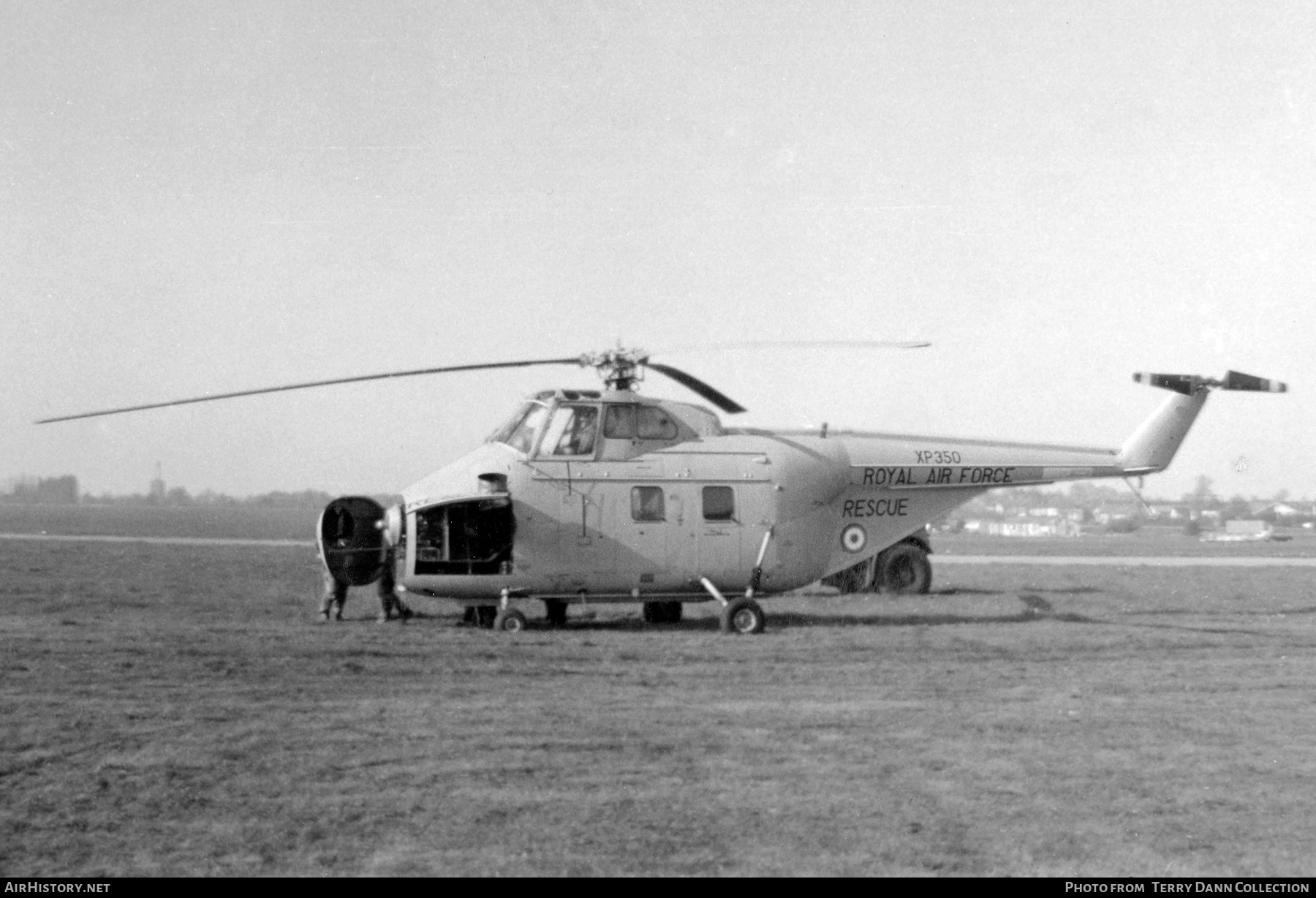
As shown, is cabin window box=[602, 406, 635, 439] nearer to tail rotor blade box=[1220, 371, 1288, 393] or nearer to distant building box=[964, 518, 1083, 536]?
tail rotor blade box=[1220, 371, 1288, 393]

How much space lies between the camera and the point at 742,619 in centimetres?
1677

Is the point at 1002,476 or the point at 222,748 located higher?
the point at 1002,476

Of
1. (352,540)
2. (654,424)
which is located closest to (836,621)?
(654,424)

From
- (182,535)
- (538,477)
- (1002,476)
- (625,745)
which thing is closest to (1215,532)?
(182,535)

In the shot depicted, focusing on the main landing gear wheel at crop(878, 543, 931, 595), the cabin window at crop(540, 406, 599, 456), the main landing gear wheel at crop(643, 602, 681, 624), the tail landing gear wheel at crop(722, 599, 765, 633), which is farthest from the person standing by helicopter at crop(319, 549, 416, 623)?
the main landing gear wheel at crop(878, 543, 931, 595)

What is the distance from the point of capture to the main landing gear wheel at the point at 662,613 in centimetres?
1858

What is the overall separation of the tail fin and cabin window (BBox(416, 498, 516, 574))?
10565mm

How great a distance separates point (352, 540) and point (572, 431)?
3.36 metres

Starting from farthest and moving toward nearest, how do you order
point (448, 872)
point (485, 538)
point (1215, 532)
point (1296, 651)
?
point (1215, 532)
point (485, 538)
point (1296, 651)
point (448, 872)

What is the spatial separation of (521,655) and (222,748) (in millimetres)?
5585

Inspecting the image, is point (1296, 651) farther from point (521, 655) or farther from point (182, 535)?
point (182, 535)

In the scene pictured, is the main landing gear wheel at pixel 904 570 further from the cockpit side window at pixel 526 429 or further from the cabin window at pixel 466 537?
the cabin window at pixel 466 537

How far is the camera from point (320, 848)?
21.5 feet

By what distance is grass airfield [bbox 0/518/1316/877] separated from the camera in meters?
6.65
